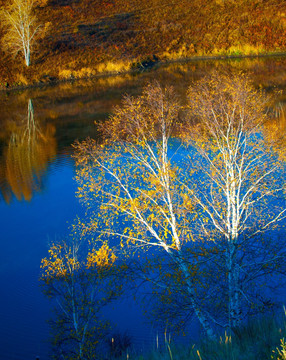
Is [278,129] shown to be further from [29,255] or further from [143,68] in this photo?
A: [143,68]

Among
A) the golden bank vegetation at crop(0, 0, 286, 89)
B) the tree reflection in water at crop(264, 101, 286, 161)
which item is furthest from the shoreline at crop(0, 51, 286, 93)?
the tree reflection in water at crop(264, 101, 286, 161)

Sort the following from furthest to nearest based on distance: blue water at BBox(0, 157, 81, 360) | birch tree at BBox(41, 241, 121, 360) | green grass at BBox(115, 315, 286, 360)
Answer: blue water at BBox(0, 157, 81, 360) < birch tree at BBox(41, 241, 121, 360) < green grass at BBox(115, 315, 286, 360)

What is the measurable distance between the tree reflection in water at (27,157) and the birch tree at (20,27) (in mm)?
15428

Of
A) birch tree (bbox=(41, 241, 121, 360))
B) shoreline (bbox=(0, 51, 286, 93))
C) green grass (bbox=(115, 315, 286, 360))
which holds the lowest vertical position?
green grass (bbox=(115, 315, 286, 360))

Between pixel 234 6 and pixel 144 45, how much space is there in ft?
54.7

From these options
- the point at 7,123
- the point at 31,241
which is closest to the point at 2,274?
the point at 31,241

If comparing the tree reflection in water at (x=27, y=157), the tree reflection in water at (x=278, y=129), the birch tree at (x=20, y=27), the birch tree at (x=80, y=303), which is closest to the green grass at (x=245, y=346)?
the birch tree at (x=80, y=303)

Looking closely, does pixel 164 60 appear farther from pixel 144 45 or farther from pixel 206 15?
pixel 206 15

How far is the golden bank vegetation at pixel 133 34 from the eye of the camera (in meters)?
48.2

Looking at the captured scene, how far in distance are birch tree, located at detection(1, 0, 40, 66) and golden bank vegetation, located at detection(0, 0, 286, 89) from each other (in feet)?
3.43

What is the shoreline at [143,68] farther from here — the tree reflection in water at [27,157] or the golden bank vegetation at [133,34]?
the tree reflection in water at [27,157]

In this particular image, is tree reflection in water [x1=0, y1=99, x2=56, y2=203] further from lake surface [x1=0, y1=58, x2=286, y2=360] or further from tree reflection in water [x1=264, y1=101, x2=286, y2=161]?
tree reflection in water [x1=264, y1=101, x2=286, y2=161]

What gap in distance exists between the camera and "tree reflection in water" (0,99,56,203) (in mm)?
19828

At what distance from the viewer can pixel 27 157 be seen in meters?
24.4
